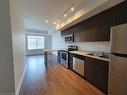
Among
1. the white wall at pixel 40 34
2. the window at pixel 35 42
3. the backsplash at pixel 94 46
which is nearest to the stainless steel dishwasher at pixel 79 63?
the backsplash at pixel 94 46

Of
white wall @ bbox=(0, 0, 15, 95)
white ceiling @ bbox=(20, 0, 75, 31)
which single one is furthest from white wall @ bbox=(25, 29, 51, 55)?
white wall @ bbox=(0, 0, 15, 95)

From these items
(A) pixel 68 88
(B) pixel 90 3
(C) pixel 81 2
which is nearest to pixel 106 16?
(B) pixel 90 3

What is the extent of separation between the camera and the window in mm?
9706

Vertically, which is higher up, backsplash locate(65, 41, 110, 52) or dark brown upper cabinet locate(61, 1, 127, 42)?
dark brown upper cabinet locate(61, 1, 127, 42)

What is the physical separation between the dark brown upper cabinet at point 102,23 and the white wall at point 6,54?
97.1 inches

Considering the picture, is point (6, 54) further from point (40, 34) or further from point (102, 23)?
point (40, 34)

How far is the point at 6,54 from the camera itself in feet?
6.12

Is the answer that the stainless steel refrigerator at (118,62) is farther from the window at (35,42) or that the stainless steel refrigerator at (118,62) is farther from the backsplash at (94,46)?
the window at (35,42)

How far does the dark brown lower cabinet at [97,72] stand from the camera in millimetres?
2223

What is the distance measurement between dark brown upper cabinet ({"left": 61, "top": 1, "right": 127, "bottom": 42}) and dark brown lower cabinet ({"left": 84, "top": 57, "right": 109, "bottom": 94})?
0.74 meters

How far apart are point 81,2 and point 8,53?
2.68 meters

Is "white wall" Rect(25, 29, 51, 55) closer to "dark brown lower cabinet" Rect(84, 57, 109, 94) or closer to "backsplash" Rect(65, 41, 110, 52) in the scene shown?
"backsplash" Rect(65, 41, 110, 52)

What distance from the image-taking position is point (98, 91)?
7.95 feet

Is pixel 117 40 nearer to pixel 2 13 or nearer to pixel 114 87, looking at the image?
pixel 114 87
